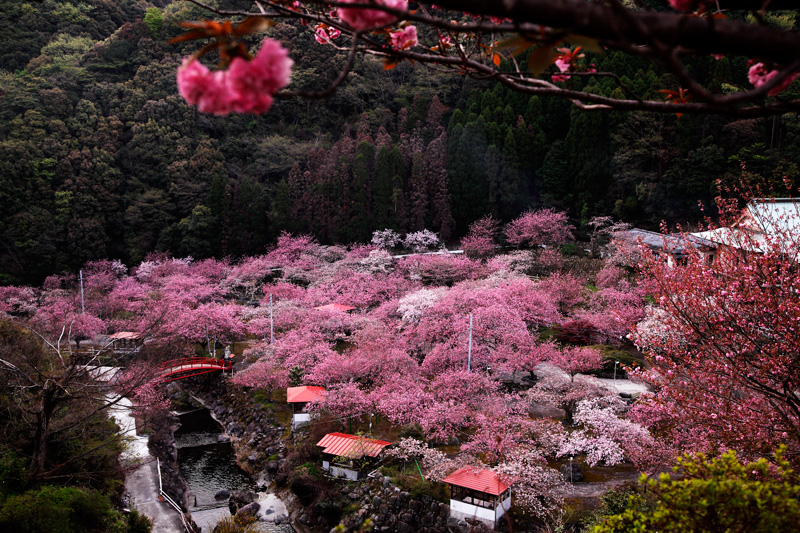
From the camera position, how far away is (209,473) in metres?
13.9

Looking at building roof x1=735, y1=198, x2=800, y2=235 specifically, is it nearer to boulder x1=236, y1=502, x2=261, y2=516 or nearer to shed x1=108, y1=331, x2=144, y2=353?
boulder x1=236, y1=502, x2=261, y2=516

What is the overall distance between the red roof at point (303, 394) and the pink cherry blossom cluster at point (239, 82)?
43.1 ft

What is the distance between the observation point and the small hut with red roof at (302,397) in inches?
562

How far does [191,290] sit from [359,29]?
24182 millimetres

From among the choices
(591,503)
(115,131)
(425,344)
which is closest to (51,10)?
(115,131)

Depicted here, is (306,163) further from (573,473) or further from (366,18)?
(366,18)

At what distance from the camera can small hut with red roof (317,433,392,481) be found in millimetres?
11680

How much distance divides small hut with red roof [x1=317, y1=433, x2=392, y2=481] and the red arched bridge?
7.99 m

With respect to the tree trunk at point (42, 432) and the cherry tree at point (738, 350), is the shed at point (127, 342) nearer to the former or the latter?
the tree trunk at point (42, 432)

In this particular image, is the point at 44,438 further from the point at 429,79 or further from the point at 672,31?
the point at 429,79

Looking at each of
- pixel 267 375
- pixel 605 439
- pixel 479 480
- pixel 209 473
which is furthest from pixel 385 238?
pixel 479 480

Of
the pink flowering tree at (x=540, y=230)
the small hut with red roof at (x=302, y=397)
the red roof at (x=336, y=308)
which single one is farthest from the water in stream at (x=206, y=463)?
the pink flowering tree at (x=540, y=230)

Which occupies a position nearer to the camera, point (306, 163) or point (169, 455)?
point (169, 455)

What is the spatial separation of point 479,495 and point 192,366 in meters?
12.7
